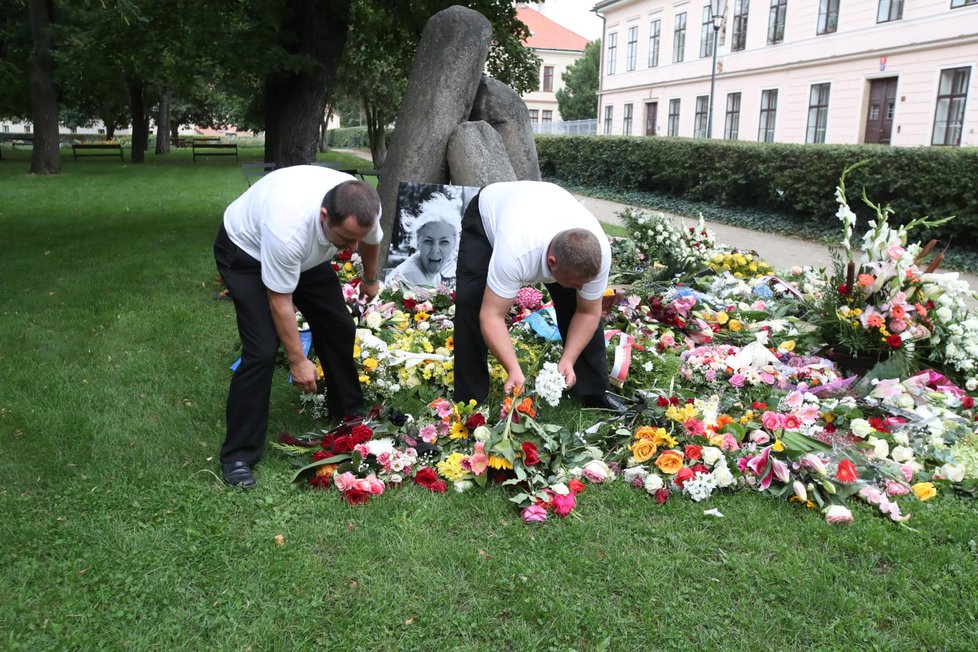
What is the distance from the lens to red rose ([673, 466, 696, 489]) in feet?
11.7

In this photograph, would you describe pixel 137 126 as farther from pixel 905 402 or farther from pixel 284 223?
pixel 905 402

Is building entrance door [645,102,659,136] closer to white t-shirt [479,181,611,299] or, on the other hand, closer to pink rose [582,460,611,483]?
white t-shirt [479,181,611,299]

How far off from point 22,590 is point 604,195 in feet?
58.4

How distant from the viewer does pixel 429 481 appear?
3604 mm

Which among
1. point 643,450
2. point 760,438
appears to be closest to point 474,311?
point 643,450

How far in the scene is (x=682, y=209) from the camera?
53.0 feet

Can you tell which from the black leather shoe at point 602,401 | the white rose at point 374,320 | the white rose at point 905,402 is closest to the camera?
the white rose at point 905,402

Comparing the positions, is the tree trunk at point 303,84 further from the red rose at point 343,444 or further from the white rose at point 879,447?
the white rose at point 879,447

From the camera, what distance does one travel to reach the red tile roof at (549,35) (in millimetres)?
63812

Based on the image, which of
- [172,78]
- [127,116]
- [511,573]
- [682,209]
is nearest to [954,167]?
[682,209]

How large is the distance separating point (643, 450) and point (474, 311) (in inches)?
43.1

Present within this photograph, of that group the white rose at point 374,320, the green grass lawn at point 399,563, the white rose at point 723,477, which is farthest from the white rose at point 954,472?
the white rose at point 374,320

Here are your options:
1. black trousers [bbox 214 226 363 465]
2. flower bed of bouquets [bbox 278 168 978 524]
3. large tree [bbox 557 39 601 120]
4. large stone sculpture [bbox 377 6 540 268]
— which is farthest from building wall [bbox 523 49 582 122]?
black trousers [bbox 214 226 363 465]

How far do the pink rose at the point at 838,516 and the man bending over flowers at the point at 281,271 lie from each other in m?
2.29
